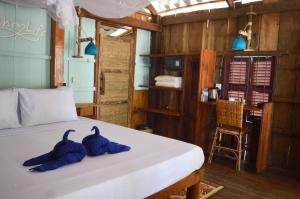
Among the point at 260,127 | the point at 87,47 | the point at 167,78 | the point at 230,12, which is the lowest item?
the point at 260,127

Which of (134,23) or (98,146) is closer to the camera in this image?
(98,146)

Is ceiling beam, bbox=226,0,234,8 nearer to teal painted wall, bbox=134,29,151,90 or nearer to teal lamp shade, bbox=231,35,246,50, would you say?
teal lamp shade, bbox=231,35,246,50

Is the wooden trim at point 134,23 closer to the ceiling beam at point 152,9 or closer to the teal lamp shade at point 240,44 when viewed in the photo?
the ceiling beam at point 152,9

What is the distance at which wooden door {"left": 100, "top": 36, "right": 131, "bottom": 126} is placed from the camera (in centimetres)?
428

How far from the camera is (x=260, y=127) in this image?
11.6 feet

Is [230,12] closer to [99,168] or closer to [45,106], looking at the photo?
[45,106]

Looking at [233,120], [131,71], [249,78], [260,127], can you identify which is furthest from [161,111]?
[260,127]

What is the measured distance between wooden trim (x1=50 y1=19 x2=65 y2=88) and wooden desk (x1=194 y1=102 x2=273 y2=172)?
6.91ft

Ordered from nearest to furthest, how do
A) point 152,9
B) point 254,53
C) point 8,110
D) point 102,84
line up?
point 8,110
point 254,53
point 102,84
point 152,9

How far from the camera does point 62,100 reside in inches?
116

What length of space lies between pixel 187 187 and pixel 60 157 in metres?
1.08

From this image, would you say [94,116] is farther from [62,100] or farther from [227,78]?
[227,78]

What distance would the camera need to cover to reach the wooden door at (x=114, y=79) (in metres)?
4.28

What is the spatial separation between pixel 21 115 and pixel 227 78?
2.99 metres
